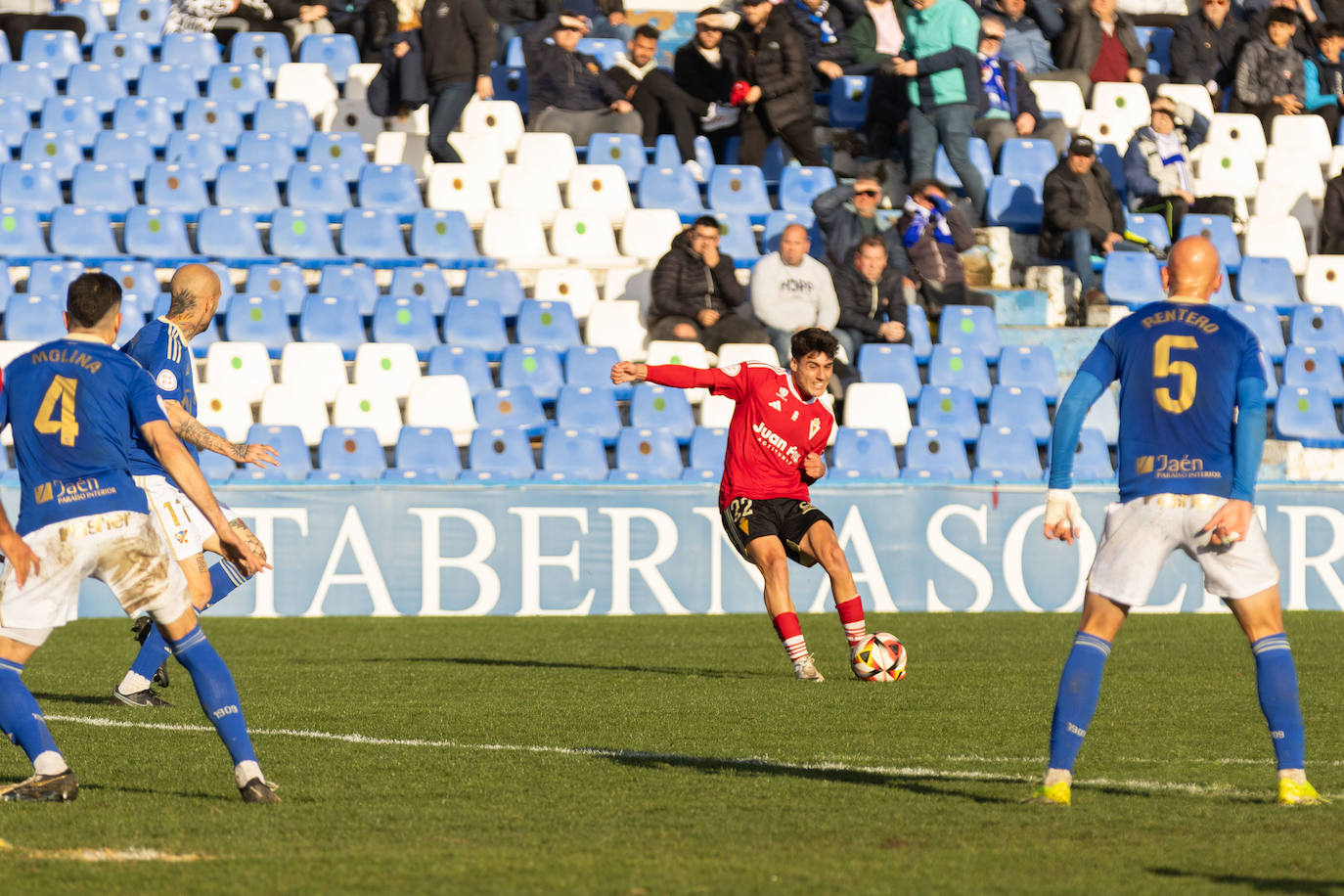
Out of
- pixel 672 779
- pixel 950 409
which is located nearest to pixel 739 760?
pixel 672 779

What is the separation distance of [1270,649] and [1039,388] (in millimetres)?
11007

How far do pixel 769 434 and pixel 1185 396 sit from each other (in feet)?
15.3

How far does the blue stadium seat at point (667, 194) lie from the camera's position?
18219mm

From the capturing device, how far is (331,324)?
642 inches

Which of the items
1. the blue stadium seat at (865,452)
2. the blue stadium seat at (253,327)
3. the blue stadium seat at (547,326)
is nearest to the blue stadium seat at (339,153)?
the blue stadium seat at (253,327)

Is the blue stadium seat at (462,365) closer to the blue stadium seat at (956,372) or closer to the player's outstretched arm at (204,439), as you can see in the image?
the blue stadium seat at (956,372)

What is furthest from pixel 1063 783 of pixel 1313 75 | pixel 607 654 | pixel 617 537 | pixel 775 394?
pixel 1313 75

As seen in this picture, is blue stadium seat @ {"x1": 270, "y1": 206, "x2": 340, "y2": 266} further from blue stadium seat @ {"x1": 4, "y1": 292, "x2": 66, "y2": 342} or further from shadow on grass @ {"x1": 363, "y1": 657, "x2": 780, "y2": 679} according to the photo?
shadow on grass @ {"x1": 363, "y1": 657, "x2": 780, "y2": 679}

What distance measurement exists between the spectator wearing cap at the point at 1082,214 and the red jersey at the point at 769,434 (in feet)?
26.1

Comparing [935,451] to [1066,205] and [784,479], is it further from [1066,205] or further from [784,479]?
[784,479]

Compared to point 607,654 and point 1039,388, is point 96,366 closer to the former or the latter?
point 607,654

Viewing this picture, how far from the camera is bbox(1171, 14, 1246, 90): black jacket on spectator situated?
68.5ft

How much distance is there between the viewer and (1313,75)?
2089cm

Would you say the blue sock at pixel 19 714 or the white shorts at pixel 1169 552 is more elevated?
the white shorts at pixel 1169 552
